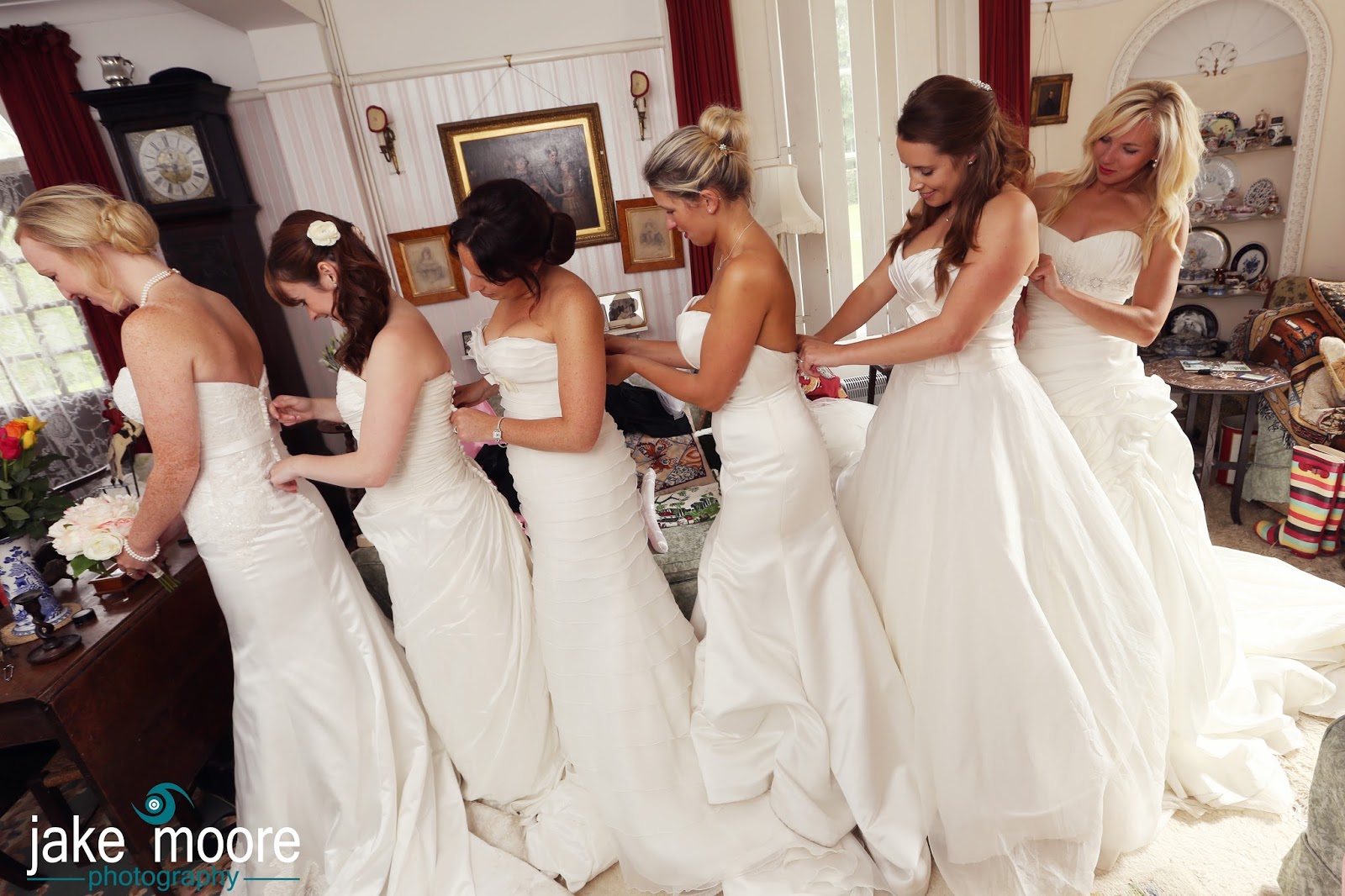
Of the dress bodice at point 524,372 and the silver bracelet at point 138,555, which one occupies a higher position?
the dress bodice at point 524,372

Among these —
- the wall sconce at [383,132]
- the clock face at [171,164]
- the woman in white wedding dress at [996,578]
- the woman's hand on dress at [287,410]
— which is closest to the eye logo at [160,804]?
the woman's hand on dress at [287,410]

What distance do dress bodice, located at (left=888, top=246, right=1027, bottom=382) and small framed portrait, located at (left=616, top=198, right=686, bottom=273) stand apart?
134 inches

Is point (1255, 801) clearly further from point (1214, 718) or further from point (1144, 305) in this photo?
point (1144, 305)

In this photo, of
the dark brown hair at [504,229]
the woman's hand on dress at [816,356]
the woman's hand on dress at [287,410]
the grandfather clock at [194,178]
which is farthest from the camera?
the grandfather clock at [194,178]

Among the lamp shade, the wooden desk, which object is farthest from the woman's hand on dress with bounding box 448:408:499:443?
the lamp shade

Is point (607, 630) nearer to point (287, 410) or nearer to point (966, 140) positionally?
point (287, 410)

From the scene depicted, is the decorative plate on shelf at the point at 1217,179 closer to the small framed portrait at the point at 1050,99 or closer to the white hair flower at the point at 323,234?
the small framed portrait at the point at 1050,99

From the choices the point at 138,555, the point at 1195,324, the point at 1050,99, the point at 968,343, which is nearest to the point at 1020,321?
the point at 968,343

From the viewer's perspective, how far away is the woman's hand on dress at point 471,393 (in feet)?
7.30

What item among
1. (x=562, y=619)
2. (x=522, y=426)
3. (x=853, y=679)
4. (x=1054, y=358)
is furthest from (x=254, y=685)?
(x=1054, y=358)

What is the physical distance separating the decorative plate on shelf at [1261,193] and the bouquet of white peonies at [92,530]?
6.78 meters

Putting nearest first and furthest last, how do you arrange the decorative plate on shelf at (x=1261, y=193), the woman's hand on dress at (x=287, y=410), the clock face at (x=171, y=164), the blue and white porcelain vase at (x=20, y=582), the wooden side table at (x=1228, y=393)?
the blue and white porcelain vase at (x=20, y=582) → the woman's hand on dress at (x=287, y=410) → the wooden side table at (x=1228, y=393) → the clock face at (x=171, y=164) → the decorative plate on shelf at (x=1261, y=193)

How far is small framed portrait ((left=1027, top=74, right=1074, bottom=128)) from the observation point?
5.17 meters

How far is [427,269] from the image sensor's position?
5137mm
